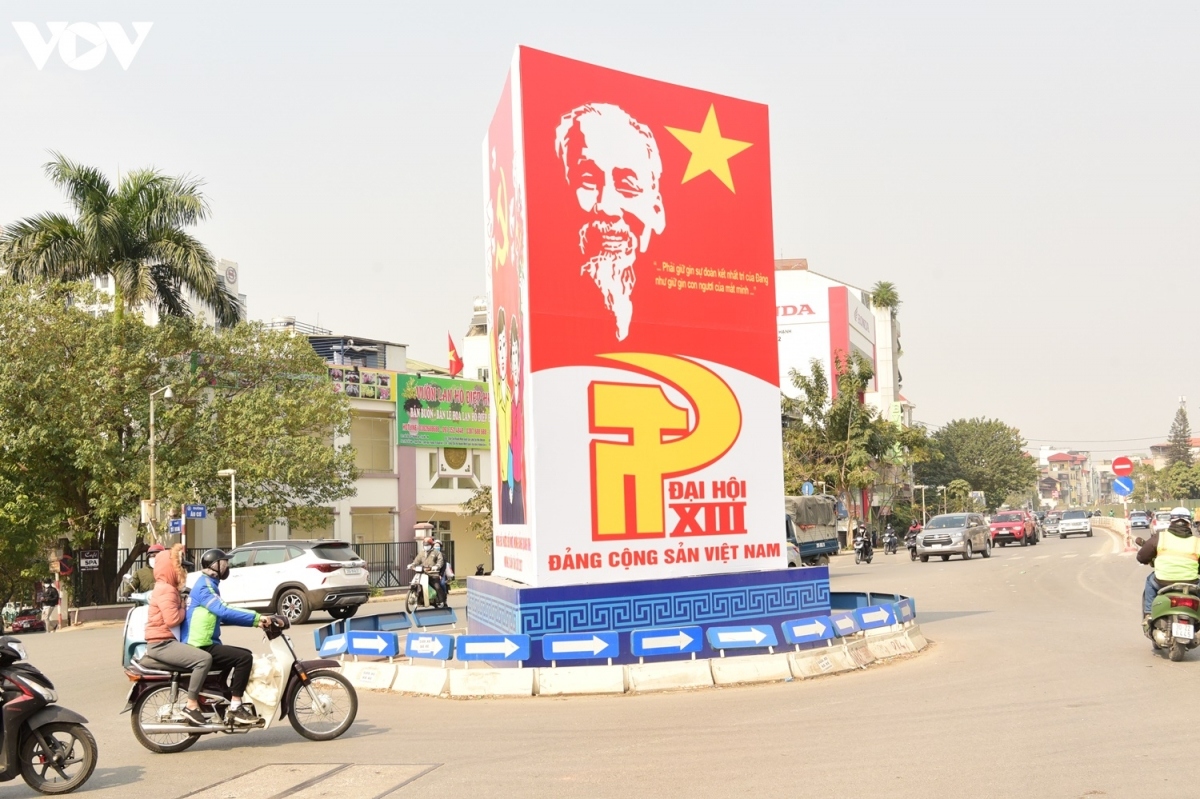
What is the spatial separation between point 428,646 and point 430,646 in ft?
0.10

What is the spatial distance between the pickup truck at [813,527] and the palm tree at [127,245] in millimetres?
18362

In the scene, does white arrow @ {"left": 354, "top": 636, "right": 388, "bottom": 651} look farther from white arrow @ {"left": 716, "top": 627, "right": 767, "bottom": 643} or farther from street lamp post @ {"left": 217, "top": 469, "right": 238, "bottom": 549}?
street lamp post @ {"left": 217, "top": 469, "right": 238, "bottom": 549}

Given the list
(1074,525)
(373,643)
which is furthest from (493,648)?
(1074,525)

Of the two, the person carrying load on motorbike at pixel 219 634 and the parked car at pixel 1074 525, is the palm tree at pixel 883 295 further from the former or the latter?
the person carrying load on motorbike at pixel 219 634

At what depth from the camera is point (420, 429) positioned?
47.6 meters

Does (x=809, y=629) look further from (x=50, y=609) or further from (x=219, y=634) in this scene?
(x=50, y=609)

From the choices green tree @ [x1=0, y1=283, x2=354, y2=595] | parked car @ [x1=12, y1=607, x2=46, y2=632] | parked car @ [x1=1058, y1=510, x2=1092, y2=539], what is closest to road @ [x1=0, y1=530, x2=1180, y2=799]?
green tree @ [x1=0, y1=283, x2=354, y2=595]

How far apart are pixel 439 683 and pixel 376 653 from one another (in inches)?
60.5

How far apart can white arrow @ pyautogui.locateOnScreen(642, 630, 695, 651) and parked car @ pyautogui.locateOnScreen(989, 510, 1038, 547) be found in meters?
47.4

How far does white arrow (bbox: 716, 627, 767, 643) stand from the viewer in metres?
13.0

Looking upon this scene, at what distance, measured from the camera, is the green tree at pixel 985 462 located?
107438 millimetres

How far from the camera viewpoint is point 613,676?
40.5ft

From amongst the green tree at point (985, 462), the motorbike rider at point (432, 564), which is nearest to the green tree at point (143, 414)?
the motorbike rider at point (432, 564)

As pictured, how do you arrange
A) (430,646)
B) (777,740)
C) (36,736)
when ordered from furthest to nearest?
(430,646) → (777,740) → (36,736)
